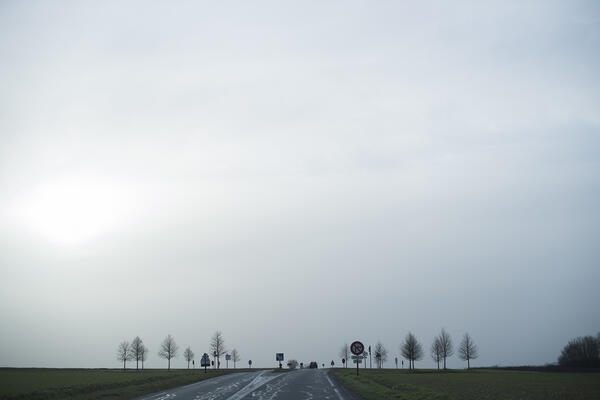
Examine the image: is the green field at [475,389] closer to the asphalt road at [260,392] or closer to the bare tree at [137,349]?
the asphalt road at [260,392]

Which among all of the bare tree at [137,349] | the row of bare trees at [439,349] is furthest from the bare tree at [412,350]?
the bare tree at [137,349]

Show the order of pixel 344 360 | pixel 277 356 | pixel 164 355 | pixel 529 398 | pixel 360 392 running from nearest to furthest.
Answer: pixel 529 398
pixel 360 392
pixel 277 356
pixel 164 355
pixel 344 360

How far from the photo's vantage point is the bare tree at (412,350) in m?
111

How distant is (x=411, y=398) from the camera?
2556 cm

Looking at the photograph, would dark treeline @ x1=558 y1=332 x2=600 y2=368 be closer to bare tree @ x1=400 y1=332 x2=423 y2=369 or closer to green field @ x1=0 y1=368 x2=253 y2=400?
bare tree @ x1=400 y1=332 x2=423 y2=369

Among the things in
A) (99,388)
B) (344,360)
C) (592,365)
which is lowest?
(344,360)

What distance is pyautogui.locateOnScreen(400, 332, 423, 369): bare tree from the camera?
111125mm

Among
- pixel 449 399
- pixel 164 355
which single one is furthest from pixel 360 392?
pixel 164 355

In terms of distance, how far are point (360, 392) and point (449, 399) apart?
21.7ft

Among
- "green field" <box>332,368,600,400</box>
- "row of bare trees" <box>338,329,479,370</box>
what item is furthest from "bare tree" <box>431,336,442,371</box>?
"green field" <box>332,368,600,400</box>

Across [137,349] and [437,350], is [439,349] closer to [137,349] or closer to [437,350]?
[437,350]

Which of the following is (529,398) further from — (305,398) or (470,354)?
(470,354)

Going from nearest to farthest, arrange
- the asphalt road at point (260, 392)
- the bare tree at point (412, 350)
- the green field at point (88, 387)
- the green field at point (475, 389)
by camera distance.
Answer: the asphalt road at point (260, 392), the green field at point (475, 389), the green field at point (88, 387), the bare tree at point (412, 350)

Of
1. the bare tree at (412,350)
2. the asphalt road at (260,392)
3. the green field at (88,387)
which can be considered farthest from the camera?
the bare tree at (412,350)
